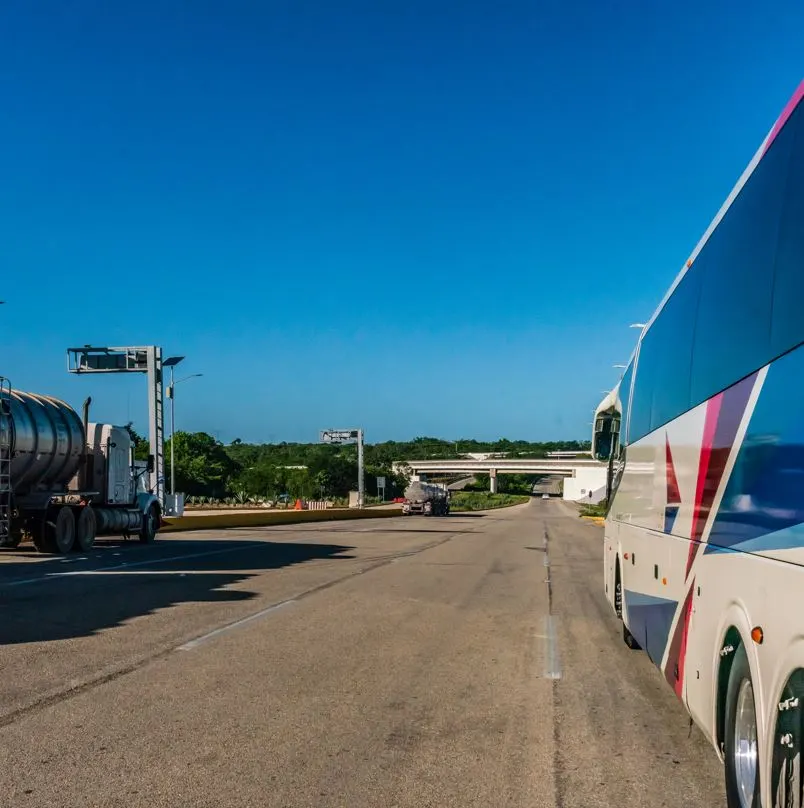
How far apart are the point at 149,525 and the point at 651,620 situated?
24.3 m

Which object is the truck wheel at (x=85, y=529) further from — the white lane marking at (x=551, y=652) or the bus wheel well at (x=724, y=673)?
the bus wheel well at (x=724, y=673)

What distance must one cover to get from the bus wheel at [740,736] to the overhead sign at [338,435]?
9228 cm

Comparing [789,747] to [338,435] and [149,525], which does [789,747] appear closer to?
[149,525]

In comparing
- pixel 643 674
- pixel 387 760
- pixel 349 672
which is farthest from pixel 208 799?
pixel 643 674

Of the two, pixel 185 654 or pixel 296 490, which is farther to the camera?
pixel 296 490

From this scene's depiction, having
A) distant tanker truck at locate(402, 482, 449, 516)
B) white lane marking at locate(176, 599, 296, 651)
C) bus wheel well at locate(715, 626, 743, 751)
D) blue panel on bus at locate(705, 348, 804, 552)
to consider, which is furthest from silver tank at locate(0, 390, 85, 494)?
distant tanker truck at locate(402, 482, 449, 516)

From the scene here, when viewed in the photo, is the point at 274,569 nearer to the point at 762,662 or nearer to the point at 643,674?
the point at 643,674

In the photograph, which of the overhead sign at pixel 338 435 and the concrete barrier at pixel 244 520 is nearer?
the concrete barrier at pixel 244 520

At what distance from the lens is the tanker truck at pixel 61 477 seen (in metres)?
21.4

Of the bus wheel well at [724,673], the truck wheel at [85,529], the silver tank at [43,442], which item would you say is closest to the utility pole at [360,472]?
the truck wheel at [85,529]

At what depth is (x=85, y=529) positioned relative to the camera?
24812 mm

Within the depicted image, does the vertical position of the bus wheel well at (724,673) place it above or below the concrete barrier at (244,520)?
above

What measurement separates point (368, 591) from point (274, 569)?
422 centimetres

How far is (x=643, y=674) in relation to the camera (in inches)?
352
